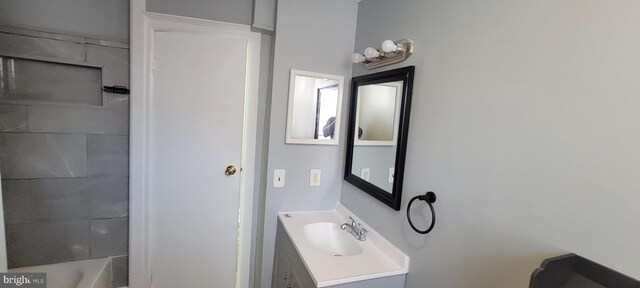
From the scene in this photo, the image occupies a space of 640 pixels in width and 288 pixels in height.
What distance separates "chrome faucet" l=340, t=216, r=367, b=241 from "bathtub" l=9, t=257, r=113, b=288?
1.67m

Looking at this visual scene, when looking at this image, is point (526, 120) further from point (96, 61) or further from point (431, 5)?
point (96, 61)

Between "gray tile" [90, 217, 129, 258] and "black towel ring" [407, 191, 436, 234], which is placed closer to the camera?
"black towel ring" [407, 191, 436, 234]

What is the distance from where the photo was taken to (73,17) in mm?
1695

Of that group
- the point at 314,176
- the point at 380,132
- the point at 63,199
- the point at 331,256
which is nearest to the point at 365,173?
the point at 380,132

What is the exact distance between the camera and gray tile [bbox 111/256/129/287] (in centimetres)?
196

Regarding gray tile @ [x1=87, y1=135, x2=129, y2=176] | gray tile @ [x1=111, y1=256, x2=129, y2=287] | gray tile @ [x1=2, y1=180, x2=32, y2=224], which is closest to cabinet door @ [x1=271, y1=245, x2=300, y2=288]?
gray tile @ [x1=111, y1=256, x2=129, y2=287]

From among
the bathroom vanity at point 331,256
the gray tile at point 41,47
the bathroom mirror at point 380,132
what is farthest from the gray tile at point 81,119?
the bathroom mirror at point 380,132

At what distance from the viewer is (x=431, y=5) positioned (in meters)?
1.22

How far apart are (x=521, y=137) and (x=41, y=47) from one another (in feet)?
8.34

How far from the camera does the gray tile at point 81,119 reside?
1.70 meters

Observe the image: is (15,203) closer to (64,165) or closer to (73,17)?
(64,165)

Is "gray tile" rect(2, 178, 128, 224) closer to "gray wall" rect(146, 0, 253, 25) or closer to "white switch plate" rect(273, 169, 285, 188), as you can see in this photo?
"white switch plate" rect(273, 169, 285, 188)

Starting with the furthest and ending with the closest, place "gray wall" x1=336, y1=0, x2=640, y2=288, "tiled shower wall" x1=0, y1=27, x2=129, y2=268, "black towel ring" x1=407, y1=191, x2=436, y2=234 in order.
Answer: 1. "tiled shower wall" x1=0, y1=27, x2=129, y2=268
2. "black towel ring" x1=407, y1=191, x2=436, y2=234
3. "gray wall" x1=336, y1=0, x2=640, y2=288

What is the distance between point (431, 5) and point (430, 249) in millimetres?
1087
